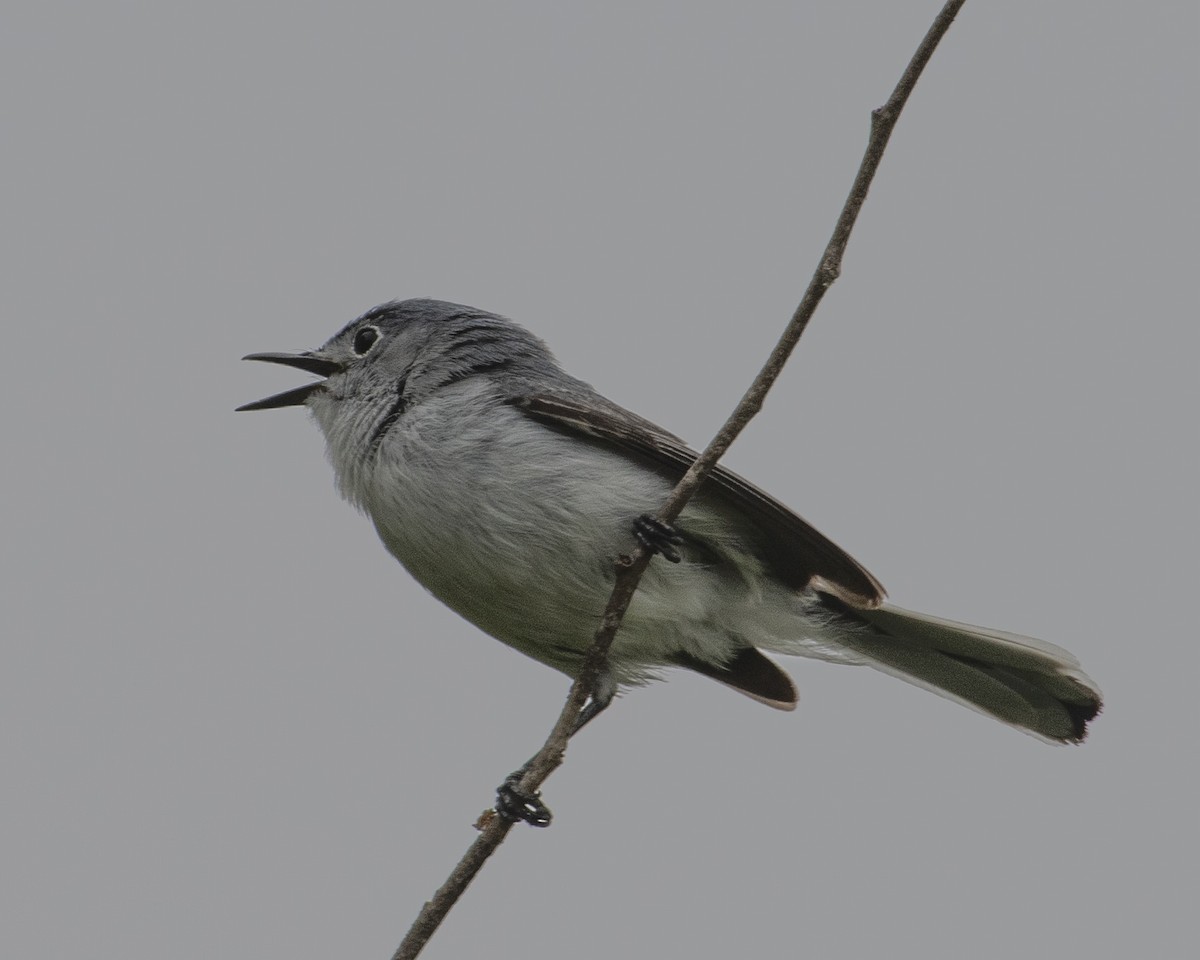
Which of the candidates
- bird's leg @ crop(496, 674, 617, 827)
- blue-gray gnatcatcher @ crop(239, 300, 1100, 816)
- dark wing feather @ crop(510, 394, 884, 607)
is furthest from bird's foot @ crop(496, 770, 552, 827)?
dark wing feather @ crop(510, 394, 884, 607)

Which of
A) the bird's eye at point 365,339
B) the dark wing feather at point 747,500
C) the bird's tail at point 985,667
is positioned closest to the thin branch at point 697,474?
the dark wing feather at point 747,500

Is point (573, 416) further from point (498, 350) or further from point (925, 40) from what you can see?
point (925, 40)

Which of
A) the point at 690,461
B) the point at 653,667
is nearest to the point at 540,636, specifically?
the point at 653,667

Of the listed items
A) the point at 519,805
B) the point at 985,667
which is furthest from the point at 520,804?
the point at 985,667

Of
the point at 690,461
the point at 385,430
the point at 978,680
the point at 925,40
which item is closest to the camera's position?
the point at 925,40

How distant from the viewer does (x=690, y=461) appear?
4668 millimetres

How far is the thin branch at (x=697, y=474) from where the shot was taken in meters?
3.15

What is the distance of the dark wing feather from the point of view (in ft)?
15.3

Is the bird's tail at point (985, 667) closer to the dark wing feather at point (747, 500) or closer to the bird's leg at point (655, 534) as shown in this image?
the dark wing feather at point (747, 500)

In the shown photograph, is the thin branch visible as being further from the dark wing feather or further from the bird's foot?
the dark wing feather

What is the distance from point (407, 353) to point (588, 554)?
4.41ft

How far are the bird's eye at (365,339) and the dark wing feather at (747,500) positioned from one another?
1.10 m

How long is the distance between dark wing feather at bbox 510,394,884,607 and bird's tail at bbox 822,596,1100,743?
45cm

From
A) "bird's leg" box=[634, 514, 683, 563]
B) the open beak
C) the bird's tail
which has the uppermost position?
the bird's tail
